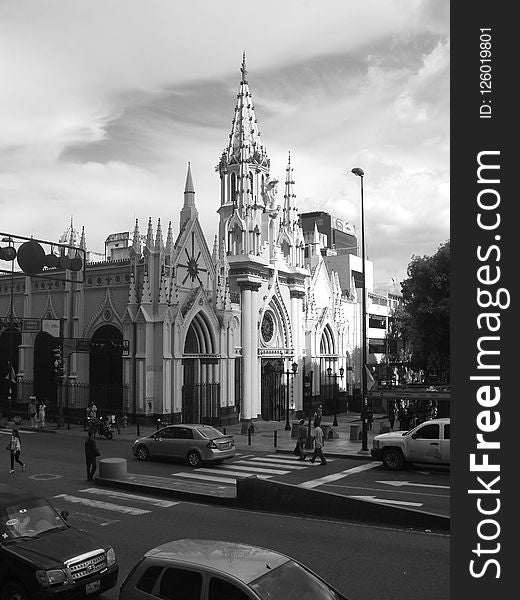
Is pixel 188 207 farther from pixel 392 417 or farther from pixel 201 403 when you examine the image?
pixel 392 417

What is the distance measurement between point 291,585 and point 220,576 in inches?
30.8

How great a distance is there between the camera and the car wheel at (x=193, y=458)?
23547 mm

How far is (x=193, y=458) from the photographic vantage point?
23.7 metres

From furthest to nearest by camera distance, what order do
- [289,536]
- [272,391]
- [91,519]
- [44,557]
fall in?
1. [272,391]
2. [91,519]
3. [289,536]
4. [44,557]

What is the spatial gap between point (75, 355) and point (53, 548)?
29.8m

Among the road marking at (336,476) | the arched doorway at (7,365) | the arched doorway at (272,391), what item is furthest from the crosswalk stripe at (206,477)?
the arched doorway at (272,391)

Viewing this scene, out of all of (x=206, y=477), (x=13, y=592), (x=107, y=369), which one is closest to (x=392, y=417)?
(x=107, y=369)

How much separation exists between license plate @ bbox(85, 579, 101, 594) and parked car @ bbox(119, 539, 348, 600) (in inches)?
88.2

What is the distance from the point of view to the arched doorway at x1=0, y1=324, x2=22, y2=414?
4188 centimetres

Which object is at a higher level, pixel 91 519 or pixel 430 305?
pixel 430 305

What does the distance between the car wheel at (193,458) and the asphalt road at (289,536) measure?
4.36m

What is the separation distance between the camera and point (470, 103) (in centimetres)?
648

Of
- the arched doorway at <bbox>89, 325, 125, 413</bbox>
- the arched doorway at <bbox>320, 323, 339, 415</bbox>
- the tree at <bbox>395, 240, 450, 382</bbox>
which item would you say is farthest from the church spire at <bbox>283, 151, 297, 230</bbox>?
the arched doorway at <bbox>89, 325, 125, 413</bbox>

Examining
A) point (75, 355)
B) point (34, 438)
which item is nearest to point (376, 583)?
point (34, 438)
